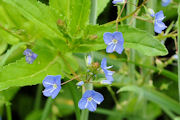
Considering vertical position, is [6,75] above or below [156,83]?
above

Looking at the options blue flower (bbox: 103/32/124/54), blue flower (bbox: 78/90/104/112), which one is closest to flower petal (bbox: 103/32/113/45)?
blue flower (bbox: 103/32/124/54)

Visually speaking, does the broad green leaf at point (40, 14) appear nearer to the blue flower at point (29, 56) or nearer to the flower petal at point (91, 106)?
the blue flower at point (29, 56)

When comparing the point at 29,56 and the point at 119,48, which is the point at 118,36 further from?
the point at 29,56

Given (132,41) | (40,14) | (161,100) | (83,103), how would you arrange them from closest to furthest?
(83,103) → (132,41) → (40,14) → (161,100)

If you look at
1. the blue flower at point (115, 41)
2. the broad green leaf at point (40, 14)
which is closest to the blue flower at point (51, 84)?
the blue flower at point (115, 41)

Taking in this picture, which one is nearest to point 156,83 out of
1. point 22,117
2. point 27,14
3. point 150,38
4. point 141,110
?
point 141,110

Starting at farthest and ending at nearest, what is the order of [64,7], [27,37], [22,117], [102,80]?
[22,117] < [27,37] < [64,7] < [102,80]

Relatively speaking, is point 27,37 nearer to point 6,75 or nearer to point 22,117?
point 6,75

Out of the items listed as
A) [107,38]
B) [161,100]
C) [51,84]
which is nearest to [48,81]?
[51,84]
